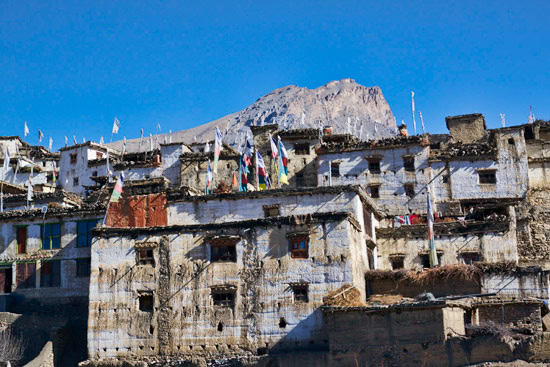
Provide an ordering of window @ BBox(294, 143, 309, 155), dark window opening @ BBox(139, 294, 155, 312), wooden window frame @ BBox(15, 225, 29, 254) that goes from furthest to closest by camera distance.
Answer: window @ BBox(294, 143, 309, 155) < wooden window frame @ BBox(15, 225, 29, 254) < dark window opening @ BBox(139, 294, 155, 312)

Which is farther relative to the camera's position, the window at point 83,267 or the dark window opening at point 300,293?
the window at point 83,267

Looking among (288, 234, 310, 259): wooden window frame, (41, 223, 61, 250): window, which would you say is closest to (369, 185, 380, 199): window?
(288, 234, 310, 259): wooden window frame

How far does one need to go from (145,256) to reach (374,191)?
21.0 metres

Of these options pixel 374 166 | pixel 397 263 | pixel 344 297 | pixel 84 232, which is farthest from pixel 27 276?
pixel 374 166

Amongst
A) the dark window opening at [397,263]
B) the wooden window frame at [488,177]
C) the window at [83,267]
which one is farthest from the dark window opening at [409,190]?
the window at [83,267]

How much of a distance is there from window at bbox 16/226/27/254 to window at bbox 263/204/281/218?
15461mm

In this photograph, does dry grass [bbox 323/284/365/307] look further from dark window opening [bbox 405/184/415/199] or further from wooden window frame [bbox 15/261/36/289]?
wooden window frame [bbox 15/261/36/289]

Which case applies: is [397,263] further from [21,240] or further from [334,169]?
[21,240]

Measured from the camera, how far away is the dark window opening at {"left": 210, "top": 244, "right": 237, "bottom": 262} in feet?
133

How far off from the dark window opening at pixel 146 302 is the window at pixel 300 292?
24.9 feet

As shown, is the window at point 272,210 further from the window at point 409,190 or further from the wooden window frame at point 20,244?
the wooden window frame at point 20,244

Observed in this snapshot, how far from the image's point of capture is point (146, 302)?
4116 centimetres

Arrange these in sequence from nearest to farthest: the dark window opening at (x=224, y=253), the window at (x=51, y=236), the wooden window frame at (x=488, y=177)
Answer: the dark window opening at (x=224, y=253) → the window at (x=51, y=236) → the wooden window frame at (x=488, y=177)

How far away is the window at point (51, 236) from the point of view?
48.2 meters
